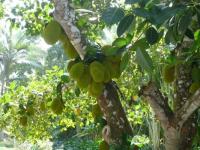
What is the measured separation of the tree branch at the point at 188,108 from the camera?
1.64 m

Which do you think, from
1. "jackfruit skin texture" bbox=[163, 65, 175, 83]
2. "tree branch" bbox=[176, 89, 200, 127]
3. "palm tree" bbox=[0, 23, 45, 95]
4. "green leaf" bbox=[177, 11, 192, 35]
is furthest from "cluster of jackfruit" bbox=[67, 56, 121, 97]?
"palm tree" bbox=[0, 23, 45, 95]

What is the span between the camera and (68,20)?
183cm

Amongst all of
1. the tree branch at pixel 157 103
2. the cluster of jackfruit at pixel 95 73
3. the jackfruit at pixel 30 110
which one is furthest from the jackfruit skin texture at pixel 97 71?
the jackfruit at pixel 30 110

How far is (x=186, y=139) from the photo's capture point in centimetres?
181

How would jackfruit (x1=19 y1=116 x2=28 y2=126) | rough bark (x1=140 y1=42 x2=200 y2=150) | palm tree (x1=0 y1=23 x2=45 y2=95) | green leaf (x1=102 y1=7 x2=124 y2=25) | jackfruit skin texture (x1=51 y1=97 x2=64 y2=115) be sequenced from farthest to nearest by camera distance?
1. palm tree (x1=0 y1=23 x2=45 y2=95)
2. jackfruit (x1=19 y1=116 x2=28 y2=126)
3. jackfruit skin texture (x1=51 y1=97 x2=64 y2=115)
4. rough bark (x1=140 y1=42 x2=200 y2=150)
5. green leaf (x1=102 y1=7 x2=124 y2=25)

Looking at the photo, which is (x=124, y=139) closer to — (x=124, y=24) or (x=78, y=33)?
(x=78, y=33)

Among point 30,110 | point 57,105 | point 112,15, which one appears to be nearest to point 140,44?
point 112,15

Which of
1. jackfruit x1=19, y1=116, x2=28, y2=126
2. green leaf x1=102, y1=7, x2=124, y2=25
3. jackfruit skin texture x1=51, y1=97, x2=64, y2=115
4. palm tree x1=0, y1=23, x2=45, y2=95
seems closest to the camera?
green leaf x1=102, y1=7, x2=124, y2=25

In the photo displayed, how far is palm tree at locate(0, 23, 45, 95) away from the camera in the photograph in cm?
1499

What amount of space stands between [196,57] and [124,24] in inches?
20.0

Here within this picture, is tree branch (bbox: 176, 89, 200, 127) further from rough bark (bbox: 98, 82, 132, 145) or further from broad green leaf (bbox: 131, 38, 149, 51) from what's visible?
broad green leaf (bbox: 131, 38, 149, 51)

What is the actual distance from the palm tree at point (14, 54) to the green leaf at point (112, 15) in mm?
13910

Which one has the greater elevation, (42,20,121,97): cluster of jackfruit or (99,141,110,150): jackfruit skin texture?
(42,20,121,97): cluster of jackfruit

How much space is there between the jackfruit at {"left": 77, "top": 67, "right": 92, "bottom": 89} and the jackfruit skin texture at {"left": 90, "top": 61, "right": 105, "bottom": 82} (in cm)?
7
